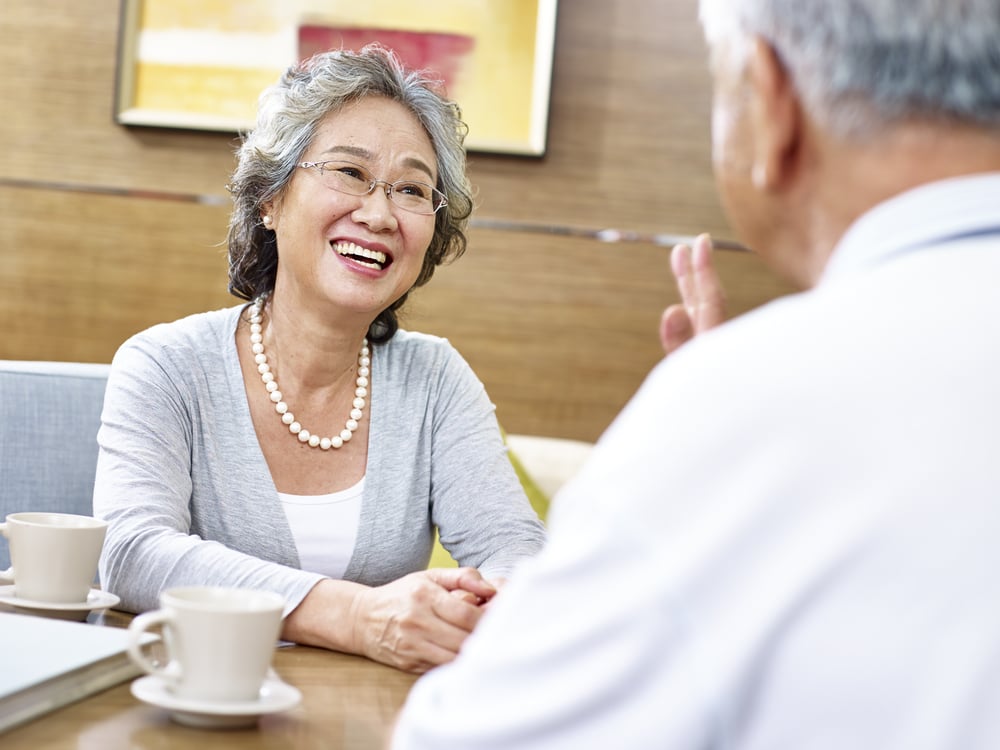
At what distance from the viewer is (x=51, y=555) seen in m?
1.23

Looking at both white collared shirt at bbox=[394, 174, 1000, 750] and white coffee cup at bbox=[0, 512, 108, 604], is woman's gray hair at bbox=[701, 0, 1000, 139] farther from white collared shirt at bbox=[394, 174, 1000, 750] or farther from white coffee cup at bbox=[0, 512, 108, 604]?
white coffee cup at bbox=[0, 512, 108, 604]

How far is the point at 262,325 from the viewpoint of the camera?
1.98 metres

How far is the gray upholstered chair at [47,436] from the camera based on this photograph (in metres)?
2.01

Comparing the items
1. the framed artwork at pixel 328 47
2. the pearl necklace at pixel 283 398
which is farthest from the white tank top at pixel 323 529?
the framed artwork at pixel 328 47

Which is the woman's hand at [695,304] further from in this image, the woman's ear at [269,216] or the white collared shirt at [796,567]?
the woman's ear at [269,216]

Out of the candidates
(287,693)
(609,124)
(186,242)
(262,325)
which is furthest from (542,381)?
(287,693)

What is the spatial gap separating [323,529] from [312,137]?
2.14ft

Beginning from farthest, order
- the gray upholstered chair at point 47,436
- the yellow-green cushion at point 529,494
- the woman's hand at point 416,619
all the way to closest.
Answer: the yellow-green cushion at point 529,494
the gray upholstered chair at point 47,436
the woman's hand at point 416,619

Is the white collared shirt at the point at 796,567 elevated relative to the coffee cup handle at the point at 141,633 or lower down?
elevated

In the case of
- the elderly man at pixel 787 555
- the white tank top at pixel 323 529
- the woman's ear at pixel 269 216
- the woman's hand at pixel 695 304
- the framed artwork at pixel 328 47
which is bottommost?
the white tank top at pixel 323 529

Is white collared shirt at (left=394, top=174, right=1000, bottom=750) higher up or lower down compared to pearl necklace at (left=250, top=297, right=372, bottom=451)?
higher up

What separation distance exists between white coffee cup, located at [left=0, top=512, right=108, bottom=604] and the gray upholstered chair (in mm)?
804

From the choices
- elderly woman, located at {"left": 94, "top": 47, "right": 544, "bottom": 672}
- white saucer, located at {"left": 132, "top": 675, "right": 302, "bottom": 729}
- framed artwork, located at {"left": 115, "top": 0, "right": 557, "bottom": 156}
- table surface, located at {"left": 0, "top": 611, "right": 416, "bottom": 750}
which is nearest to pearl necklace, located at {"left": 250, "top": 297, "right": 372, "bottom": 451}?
elderly woman, located at {"left": 94, "top": 47, "right": 544, "bottom": 672}

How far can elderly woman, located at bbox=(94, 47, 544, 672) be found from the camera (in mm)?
1726
